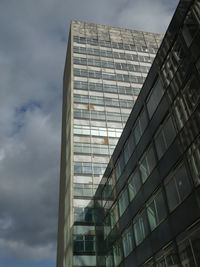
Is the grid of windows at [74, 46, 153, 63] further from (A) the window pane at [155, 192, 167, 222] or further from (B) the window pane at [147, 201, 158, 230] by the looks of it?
→ (A) the window pane at [155, 192, 167, 222]

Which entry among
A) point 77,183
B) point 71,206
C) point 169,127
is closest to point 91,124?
point 77,183

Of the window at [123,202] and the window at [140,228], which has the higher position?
the window at [123,202]

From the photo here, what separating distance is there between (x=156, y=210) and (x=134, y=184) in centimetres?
506

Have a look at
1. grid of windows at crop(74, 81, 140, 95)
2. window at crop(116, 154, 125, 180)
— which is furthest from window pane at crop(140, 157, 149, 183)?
grid of windows at crop(74, 81, 140, 95)

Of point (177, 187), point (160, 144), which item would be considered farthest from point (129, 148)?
point (177, 187)

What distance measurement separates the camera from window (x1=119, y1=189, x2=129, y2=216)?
25.7 meters

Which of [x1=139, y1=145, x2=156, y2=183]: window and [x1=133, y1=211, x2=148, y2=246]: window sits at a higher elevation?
[x1=139, y1=145, x2=156, y2=183]: window

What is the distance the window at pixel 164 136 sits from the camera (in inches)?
713

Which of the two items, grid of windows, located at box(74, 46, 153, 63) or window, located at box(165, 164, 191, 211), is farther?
grid of windows, located at box(74, 46, 153, 63)

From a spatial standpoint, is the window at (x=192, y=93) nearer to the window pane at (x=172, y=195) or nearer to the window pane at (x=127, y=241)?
the window pane at (x=172, y=195)

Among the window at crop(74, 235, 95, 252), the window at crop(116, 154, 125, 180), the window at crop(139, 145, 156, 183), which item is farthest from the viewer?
the window at crop(74, 235, 95, 252)

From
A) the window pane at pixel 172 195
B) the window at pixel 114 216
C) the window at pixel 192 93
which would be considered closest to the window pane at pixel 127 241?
the window at pixel 114 216

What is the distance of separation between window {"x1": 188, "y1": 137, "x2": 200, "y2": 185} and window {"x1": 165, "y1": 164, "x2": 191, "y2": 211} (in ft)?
2.05

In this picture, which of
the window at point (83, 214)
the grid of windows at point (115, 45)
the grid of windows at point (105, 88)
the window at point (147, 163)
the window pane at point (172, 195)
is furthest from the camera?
the grid of windows at point (115, 45)
